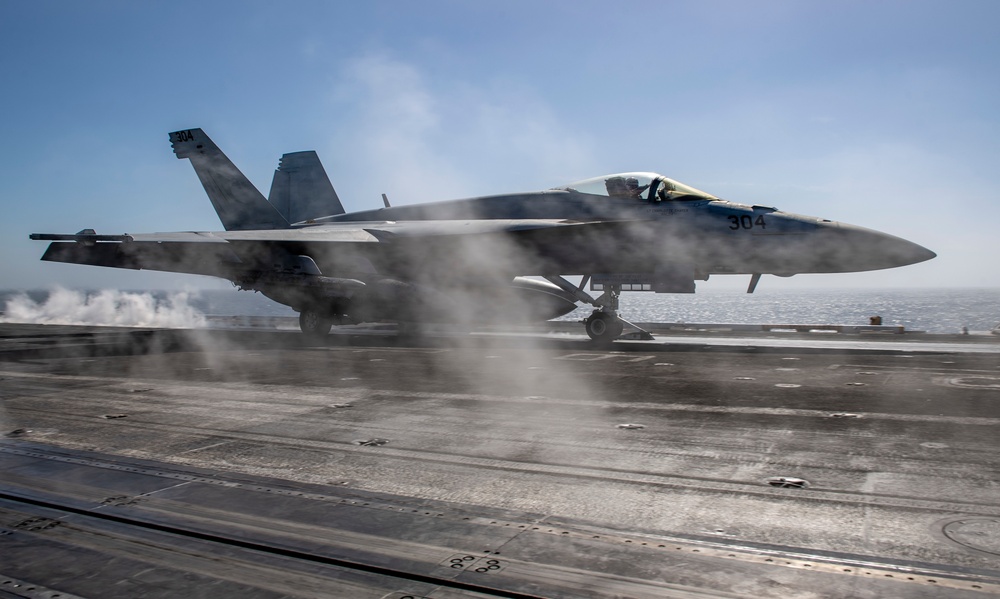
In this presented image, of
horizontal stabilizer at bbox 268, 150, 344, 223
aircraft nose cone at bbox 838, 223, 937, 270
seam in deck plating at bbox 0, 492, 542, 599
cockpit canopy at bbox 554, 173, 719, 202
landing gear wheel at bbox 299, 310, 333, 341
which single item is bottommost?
seam in deck plating at bbox 0, 492, 542, 599

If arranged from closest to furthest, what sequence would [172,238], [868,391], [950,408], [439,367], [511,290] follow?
1. [950,408]
2. [868,391]
3. [439,367]
4. [172,238]
5. [511,290]

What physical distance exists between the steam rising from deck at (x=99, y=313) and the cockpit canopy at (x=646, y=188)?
22.0 meters

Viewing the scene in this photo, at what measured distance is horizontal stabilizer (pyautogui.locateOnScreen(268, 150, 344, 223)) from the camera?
2944 cm

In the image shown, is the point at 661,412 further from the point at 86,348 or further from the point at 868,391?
the point at 86,348

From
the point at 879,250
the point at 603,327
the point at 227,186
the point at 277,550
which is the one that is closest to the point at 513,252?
the point at 603,327

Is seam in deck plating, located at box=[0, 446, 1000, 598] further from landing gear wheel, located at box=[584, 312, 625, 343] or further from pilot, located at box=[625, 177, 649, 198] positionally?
landing gear wheel, located at box=[584, 312, 625, 343]

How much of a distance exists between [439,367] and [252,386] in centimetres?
405

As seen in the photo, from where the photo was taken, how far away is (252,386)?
40.2ft

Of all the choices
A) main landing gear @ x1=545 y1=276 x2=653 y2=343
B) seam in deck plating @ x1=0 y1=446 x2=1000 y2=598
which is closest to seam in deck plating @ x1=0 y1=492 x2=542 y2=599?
seam in deck plating @ x1=0 y1=446 x2=1000 y2=598

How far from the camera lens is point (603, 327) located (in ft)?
65.9

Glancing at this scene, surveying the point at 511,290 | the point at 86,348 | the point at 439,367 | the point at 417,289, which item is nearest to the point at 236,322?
the point at 86,348

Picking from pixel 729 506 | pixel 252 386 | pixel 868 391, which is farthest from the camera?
pixel 252 386

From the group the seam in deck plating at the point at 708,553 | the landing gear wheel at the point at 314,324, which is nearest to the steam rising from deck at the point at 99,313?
the landing gear wheel at the point at 314,324

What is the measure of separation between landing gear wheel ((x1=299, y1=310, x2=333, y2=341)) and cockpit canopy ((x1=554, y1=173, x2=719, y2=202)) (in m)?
10.3
